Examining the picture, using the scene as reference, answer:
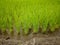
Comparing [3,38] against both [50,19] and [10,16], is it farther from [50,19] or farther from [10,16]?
[50,19]

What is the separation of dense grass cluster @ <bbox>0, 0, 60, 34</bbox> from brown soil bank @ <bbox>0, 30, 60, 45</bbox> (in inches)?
1.9

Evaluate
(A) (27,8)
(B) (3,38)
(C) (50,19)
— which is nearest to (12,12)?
(A) (27,8)

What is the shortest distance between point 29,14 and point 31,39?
0.79ft

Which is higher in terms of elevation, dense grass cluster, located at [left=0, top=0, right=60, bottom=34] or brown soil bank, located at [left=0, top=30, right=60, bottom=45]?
dense grass cluster, located at [left=0, top=0, right=60, bottom=34]

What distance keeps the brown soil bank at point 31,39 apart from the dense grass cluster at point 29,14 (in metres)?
0.05

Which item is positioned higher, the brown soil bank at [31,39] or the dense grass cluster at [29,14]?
the dense grass cluster at [29,14]

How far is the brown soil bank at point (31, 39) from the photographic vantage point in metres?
1.47

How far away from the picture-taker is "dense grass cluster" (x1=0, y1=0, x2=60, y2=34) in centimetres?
147

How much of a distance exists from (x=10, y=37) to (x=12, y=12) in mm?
241

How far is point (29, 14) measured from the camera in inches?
58.1

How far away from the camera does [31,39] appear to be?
148 centimetres

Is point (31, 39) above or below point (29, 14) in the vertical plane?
below

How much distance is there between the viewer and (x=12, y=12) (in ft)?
4.85

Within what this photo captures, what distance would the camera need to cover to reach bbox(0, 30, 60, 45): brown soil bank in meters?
1.47
